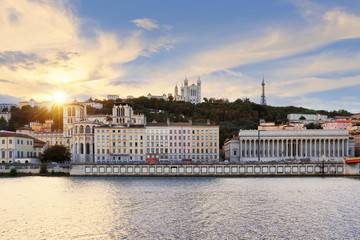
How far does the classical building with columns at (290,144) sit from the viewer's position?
11150 cm

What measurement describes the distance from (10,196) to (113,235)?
25328mm

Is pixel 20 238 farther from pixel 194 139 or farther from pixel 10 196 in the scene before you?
pixel 194 139

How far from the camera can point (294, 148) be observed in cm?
11500

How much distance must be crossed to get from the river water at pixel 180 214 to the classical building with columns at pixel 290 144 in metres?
58.7

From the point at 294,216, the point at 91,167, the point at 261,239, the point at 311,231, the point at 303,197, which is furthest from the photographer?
the point at 91,167

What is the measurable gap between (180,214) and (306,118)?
16043cm

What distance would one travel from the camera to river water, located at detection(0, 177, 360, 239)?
29.5m

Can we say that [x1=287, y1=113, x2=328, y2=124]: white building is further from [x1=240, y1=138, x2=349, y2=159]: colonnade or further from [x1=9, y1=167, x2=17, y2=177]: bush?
[x1=9, y1=167, x2=17, y2=177]: bush

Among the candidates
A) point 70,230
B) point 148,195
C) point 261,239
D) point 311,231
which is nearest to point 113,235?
point 70,230

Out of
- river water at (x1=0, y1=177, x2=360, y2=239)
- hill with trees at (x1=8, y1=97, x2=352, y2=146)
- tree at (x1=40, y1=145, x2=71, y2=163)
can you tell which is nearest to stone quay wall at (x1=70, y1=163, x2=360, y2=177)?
tree at (x1=40, y1=145, x2=71, y2=163)

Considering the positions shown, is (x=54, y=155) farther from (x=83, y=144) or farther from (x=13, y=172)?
(x=13, y=172)

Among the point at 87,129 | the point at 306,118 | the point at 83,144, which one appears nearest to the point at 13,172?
the point at 83,144

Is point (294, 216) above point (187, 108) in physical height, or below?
below

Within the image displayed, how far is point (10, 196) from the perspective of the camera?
48844mm
